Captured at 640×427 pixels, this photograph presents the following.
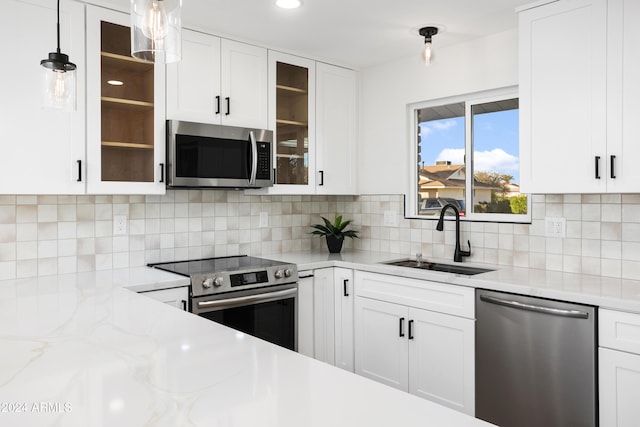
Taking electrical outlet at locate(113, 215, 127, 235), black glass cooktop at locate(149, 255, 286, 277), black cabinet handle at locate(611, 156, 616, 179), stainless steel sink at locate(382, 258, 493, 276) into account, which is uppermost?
black cabinet handle at locate(611, 156, 616, 179)

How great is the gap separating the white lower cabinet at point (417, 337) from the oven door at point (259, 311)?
45 cm

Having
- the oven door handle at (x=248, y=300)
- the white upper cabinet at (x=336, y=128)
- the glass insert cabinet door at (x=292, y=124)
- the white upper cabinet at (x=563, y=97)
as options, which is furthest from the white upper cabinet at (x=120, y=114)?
the white upper cabinet at (x=563, y=97)

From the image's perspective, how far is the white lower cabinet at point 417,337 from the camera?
8.66 ft

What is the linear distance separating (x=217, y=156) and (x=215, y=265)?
66cm

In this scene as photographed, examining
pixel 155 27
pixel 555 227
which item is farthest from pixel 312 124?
pixel 155 27

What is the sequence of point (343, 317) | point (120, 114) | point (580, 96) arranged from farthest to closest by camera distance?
point (343, 317) → point (120, 114) → point (580, 96)

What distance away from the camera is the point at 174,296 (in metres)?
2.55

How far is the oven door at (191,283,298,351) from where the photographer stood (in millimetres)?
2674

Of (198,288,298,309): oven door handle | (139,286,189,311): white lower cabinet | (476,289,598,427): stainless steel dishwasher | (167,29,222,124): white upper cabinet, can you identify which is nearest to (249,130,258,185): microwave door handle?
A: (167,29,222,124): white upper cabinet

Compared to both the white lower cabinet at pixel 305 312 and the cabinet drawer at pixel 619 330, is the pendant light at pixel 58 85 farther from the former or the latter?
the cabinet drawer at pixel 619 330

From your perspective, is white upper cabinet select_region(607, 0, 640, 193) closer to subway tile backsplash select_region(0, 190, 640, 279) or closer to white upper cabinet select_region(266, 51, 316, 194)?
subway tile backsplash select_region(0, 190, 640, 279)

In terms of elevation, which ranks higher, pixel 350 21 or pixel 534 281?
pixel 350 21

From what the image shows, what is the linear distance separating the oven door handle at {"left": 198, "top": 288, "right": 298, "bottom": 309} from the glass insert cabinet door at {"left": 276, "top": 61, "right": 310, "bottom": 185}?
2.57 feet

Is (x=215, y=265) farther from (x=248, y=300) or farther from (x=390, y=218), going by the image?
(x=390, y=218)
